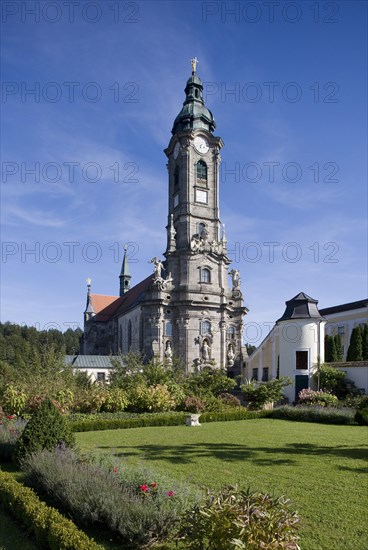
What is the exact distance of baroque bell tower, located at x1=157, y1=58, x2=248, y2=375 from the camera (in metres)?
46.2

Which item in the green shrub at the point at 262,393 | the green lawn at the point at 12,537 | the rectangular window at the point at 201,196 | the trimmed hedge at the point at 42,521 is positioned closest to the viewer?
the trimmed hedge at the point at 42,521

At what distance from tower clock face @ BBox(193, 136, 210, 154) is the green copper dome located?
1.22m

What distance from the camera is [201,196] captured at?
50312mm

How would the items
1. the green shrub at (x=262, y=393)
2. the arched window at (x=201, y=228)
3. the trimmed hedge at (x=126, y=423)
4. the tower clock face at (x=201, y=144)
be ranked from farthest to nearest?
the tower clock face at (x=201, y=144) < the arched window at (x=201, y=228) < the green shrub at (x=262, y=393) < the trimmed hedge at (x=126, y=423)

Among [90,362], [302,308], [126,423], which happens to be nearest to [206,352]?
[90,362]

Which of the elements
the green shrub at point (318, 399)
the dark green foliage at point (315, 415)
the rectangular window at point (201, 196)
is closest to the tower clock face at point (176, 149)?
the rectangular window at point (201, 196)

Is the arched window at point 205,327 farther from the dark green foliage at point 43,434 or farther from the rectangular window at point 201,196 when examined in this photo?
the dark green foliage at point 43,434

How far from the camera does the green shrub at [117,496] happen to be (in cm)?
682

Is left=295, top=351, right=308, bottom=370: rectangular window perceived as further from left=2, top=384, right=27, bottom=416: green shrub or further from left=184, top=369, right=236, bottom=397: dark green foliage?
left=2, top=384, right=27, bottom=416: green shrub

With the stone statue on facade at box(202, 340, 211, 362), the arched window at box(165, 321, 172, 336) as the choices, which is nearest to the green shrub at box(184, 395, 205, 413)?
the stone statue on facade at box(202, 340, 211, 362)

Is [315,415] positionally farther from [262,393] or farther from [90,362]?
[90,362]

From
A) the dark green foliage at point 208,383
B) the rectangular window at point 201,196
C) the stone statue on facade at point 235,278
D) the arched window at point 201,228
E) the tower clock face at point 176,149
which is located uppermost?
the tower clock face at point 176,149

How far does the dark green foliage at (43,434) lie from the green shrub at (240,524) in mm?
5990

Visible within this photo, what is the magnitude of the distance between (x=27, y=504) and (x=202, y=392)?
73.6ft
